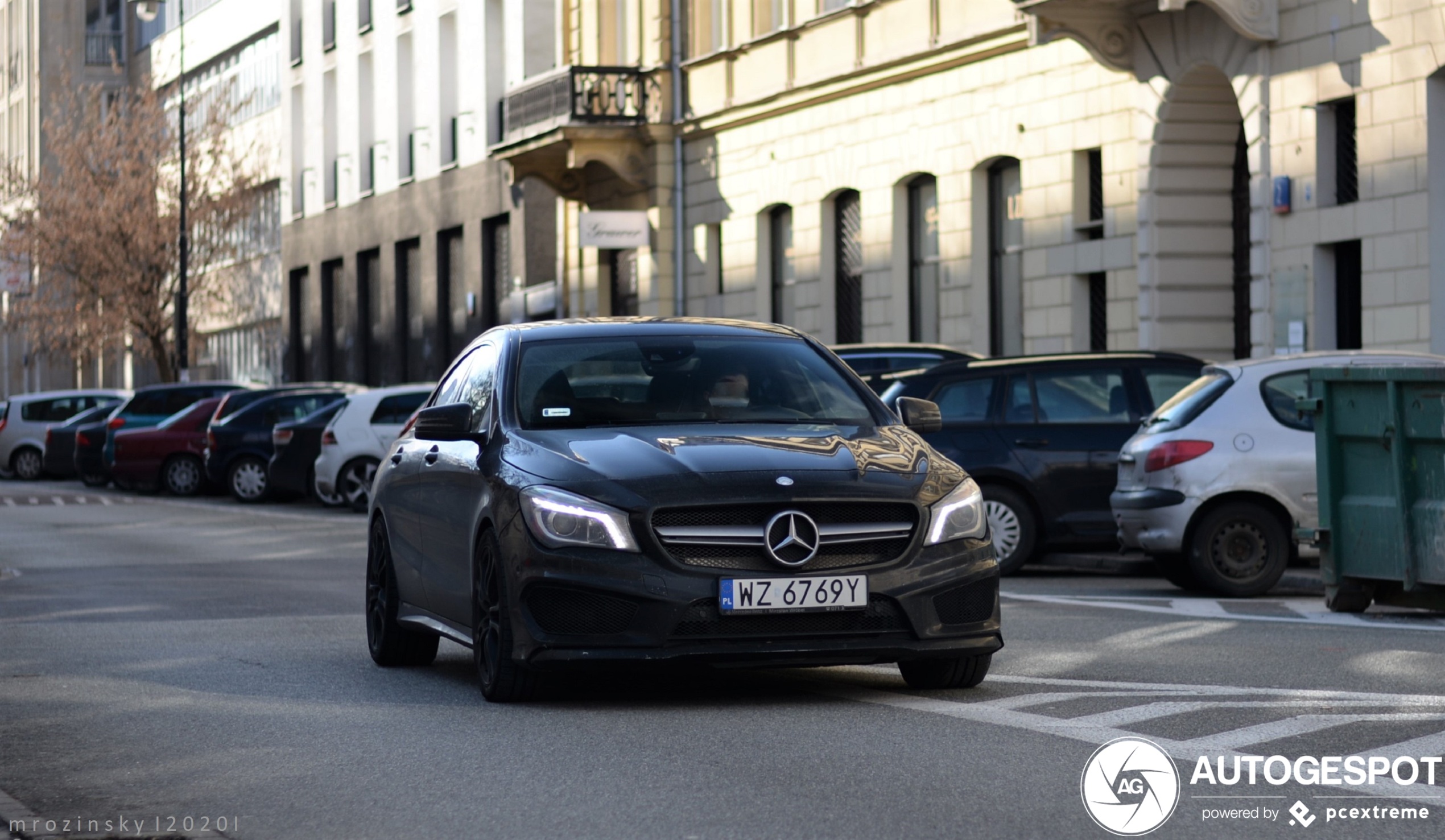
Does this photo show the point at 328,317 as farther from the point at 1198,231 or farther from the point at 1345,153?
the point at 1345,153

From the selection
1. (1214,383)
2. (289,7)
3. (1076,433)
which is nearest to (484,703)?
(1214,383)

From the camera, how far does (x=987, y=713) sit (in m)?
9.03

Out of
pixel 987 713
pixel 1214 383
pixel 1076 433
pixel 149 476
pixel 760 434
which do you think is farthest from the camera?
pixel 149 476

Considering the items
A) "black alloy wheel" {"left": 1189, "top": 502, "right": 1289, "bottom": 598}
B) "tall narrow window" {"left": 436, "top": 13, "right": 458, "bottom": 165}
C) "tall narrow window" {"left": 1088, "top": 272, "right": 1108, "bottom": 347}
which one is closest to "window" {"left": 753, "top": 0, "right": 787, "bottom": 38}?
"tall narrow window" {"left": 1088, "top": 272, "right": 1108, "bottom": 347}

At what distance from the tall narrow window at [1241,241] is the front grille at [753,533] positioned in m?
17.5

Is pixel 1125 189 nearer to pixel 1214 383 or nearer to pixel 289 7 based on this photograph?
pixel 1214 383

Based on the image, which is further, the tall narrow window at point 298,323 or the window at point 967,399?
the tall narrow window at point 298,323

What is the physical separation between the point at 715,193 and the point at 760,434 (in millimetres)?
27402

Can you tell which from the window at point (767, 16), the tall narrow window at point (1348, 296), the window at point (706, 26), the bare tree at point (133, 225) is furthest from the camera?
the bare tree at point (133, 225)

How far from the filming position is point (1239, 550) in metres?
15.6

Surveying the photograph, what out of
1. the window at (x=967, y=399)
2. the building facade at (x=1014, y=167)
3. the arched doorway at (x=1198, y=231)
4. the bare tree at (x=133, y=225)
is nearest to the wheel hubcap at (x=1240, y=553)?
the window at (x=967, y=399)

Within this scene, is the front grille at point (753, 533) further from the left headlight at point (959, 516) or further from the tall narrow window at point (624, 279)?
the tall narrow window at point (624, 279)

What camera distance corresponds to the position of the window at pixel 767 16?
Answer: 34719 millimetres

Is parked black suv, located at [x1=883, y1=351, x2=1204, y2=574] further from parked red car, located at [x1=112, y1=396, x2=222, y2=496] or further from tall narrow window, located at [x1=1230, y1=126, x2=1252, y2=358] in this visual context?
parked red car, located at [x1=112, y1=396, x2=222, y2=496]
